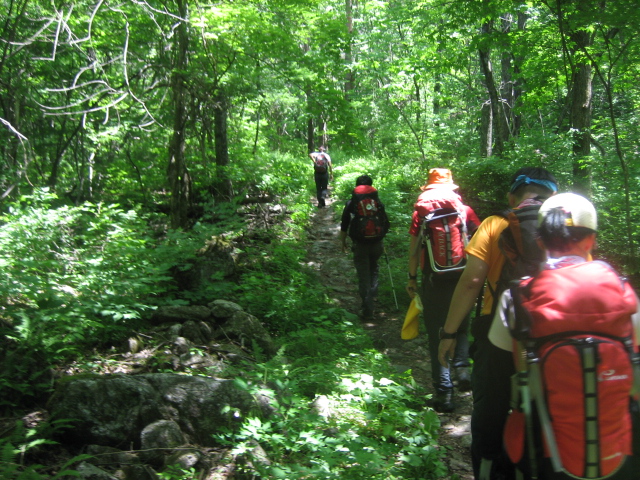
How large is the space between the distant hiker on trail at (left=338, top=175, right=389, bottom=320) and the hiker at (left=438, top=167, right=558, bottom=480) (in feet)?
13.6

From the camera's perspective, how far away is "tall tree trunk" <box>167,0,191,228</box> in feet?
27.5

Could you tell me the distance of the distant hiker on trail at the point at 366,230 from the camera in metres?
7.16

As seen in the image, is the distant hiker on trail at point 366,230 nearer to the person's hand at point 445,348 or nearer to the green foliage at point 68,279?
the green foliage at point 68,279

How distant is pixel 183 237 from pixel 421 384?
3720 millimetres

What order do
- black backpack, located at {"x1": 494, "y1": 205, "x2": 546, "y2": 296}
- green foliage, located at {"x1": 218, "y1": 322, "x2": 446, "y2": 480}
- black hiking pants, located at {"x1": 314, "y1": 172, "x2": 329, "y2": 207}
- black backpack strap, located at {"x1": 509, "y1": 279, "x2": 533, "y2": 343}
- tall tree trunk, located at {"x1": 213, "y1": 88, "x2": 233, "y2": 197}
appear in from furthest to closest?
1. black hiking pants, located at {"x1": 314, "y1": 172, "x2": 329, "y2": 207}
2. tall tree trunk, located at {"x1": 213, "y1": 88, "x2": 233, "y2": 197}
3. green foliage, located at {"x1": 218, "y1": 322, "x2": 446, "y2": 480}
4. black backpack, located at {"x1": 494, "y1": 205, "x2": 546, "y2": 296}
5. black backpack strap, located at {"x1": 509, "y1": 279, "x2": 533, "y2": 343}

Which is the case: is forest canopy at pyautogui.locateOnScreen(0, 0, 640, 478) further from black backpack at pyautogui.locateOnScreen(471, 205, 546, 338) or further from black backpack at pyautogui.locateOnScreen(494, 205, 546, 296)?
black backpack at pyautogui.locateOnScreen(494, 205, 546, 296)

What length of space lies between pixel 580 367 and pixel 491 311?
38.5 inches

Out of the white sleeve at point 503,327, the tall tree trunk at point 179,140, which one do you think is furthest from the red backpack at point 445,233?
the tall tree trunk at point 179,140

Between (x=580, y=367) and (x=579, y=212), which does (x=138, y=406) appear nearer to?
(x=580, y=367)

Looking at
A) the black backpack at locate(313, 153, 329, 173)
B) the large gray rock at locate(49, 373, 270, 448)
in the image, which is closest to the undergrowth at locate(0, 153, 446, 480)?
the large gray rock at locate(49, 373, 270, 448)

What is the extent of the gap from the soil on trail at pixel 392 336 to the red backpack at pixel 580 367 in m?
1.75

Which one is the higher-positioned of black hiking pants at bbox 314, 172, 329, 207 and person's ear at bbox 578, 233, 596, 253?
black hiking pants at bbox 314, 172, 329, 207

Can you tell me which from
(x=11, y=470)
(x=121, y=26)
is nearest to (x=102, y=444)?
(x=11, y=470)

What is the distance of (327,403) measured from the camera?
4.04 metres
